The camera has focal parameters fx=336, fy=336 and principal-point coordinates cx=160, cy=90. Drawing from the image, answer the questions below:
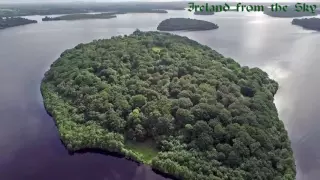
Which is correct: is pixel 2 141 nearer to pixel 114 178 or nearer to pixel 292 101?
pixel 114 178

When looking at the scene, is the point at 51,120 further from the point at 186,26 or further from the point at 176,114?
the point at 186,26

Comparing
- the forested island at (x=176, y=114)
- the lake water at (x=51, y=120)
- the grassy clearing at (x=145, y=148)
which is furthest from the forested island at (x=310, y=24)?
the grassy clearing at (x=145, y=148)

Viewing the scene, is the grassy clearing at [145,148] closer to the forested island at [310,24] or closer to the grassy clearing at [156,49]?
the grassy clearing at [156,49]

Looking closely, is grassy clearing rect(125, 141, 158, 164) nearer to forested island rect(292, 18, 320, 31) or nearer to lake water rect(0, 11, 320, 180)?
lake water rect(0, 11, 320, 180)

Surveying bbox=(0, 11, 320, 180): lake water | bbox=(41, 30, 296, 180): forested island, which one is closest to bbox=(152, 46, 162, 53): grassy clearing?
bbox=(41, 30, 296, 180): forested island

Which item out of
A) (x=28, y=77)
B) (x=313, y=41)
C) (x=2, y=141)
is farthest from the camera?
(x=313, y=41)

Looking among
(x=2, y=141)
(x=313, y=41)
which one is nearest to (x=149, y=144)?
(x=2, y=141)
